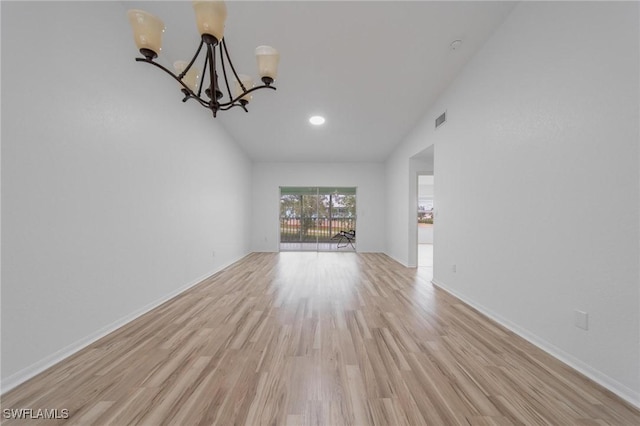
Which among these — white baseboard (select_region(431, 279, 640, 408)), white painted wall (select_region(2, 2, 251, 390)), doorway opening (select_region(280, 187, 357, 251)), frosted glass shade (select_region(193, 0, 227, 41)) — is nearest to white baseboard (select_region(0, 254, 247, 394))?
white painted wall (select_region(2, 2, 251, 390))

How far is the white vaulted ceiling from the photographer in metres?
1.96

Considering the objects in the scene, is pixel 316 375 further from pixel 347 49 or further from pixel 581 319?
pixel 347 49

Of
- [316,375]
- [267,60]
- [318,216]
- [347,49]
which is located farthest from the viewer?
[318,216]

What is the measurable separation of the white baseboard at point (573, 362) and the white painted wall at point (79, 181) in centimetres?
346

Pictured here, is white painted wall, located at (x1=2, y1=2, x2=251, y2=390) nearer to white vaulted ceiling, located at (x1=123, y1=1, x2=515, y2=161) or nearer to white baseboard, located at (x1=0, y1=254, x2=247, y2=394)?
white baseboard, located at (x1=0, y1=254, x2=247, y2=394)

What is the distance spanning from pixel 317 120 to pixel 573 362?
13.4ft

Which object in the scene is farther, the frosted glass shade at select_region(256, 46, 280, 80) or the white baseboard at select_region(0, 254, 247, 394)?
the frosted glass shade at select_region(256, 46, 280, 80)

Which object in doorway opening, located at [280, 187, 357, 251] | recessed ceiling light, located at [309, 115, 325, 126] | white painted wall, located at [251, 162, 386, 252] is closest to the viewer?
recessed ceiling light, located at [309, 115, 325, 126]

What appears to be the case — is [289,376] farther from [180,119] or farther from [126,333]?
[180,119]

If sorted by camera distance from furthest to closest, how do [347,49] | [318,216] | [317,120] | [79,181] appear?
1. [318,216]
2. [317,120]
3. [347,49]
4. [79,181]

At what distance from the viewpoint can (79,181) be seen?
163 cm

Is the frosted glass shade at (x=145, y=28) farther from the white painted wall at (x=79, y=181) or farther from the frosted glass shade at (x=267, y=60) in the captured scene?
the white painted wall at (x=79, y=181)

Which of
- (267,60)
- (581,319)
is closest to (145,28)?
(267,60)

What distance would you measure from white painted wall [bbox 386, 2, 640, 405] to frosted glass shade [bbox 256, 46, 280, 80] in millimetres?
2042
